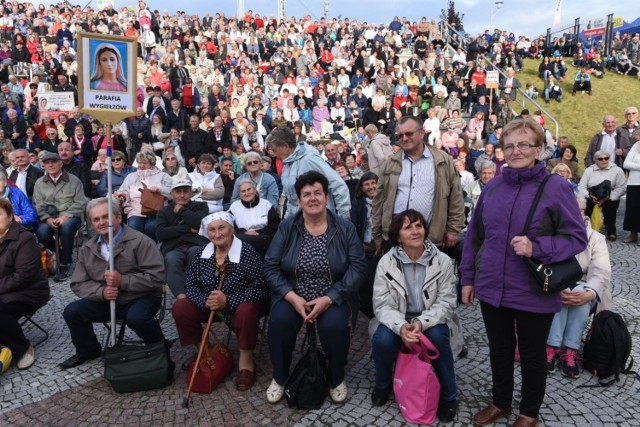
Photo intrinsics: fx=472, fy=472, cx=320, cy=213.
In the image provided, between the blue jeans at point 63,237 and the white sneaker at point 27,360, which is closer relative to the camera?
the white sneaker at point 27,360

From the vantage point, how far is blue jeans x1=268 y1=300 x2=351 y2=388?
3.33 metres

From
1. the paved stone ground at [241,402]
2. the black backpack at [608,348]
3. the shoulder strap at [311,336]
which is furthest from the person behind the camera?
the black backpack at [608,348]

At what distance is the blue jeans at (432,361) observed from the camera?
312 cm

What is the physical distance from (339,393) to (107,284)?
2047 millimetres

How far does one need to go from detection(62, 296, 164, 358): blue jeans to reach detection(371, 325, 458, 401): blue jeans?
1869 mm

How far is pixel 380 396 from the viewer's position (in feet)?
10.9

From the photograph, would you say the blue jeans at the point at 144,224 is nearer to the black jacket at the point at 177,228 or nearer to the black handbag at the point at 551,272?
the black jacket at the point at 177,228

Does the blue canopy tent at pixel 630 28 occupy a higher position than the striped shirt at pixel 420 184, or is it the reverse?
the blue canopy tent at pixel 630 28

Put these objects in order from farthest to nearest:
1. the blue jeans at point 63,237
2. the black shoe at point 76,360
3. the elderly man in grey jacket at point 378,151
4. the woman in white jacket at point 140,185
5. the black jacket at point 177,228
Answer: the elderly man in grey jacket at point 378,151 → the woman in white jacket at point 140,185 → the blue jeans at point 63,237 → the black jacket at point 177,228 → the black shoe at point 76,360

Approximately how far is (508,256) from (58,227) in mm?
5938

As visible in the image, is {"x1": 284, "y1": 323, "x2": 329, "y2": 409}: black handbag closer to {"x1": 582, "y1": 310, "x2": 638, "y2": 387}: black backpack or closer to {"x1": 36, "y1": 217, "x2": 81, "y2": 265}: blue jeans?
{"x1": 582, "y1": 310, "x2": 638, "y2": 387}: black backpack

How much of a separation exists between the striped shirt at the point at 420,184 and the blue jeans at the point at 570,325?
127cm

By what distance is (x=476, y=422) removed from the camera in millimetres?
3039

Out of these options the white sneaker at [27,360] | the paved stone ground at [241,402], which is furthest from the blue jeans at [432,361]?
the white sneaker at [27,360]
